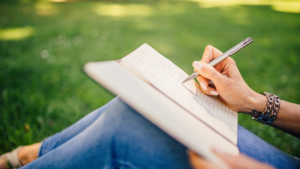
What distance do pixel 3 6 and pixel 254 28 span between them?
20.2 feet

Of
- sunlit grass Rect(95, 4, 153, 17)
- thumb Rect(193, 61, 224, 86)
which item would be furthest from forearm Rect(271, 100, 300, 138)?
sunlit grass Rect(95, 4, 153, 17)

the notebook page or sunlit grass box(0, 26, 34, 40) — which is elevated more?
the notebook page

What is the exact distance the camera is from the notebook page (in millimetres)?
640

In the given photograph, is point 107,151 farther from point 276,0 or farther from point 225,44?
point 276,0

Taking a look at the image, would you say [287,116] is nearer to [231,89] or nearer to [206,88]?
[231,89]

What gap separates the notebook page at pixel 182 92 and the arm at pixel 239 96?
5 cm

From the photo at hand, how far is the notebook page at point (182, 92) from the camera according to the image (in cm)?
64

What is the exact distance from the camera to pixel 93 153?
2.10ft

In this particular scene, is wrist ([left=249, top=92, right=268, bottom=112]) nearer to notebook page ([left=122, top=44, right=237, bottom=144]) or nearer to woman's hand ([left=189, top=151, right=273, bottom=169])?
notebook page ([left=122, top=44, right=237, bottom=144])

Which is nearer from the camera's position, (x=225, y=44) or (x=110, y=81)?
(x=110, y=81)

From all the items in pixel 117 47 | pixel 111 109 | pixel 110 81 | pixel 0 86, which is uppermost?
pixel 110 81

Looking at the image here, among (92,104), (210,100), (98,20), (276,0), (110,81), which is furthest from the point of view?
(276,0)

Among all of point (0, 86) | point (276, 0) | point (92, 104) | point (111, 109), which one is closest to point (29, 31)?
point (0, 86)

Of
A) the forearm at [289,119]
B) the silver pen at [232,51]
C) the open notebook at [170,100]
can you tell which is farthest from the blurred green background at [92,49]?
the forearm at [289,119]
